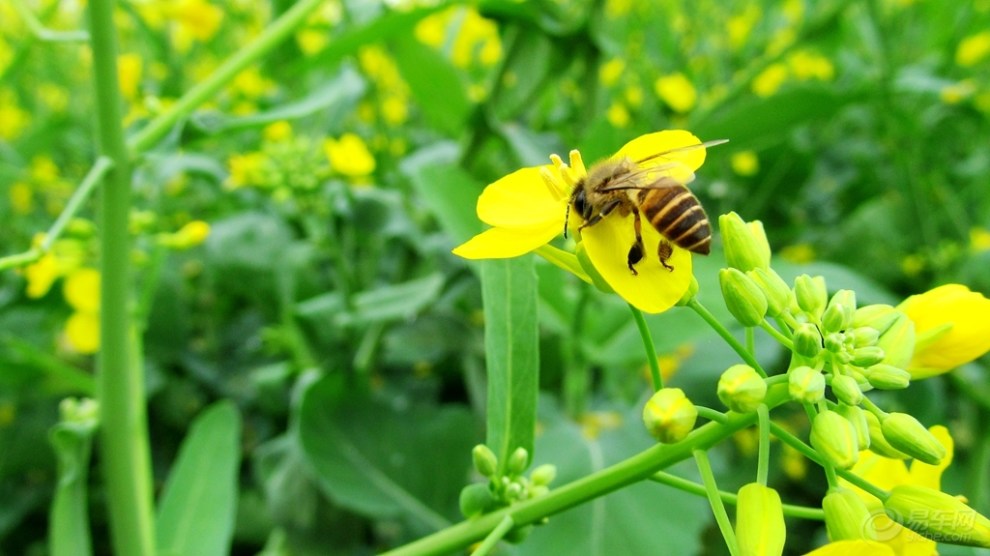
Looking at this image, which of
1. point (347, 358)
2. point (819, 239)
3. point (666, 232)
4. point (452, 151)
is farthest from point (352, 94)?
point (819, 239)

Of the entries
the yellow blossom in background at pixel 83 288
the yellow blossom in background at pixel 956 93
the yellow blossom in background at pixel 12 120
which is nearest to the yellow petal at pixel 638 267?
the yellow blossom in background at pixel 83 288

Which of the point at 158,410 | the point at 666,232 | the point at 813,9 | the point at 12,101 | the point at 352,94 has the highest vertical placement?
the point at 12,101

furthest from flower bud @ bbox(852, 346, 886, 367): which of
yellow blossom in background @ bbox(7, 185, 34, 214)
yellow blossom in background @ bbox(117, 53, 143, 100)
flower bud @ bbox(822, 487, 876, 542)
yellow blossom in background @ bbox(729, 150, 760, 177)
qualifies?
yellow blossom in background @ bbox(7, 185, 34, 214)

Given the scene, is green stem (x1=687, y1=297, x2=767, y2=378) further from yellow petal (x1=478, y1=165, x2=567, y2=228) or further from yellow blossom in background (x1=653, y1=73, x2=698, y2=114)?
yellow blossom in background (x1=653, y1=73, x2=698, y2=114)

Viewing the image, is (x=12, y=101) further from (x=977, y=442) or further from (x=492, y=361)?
(x=977, y=442)

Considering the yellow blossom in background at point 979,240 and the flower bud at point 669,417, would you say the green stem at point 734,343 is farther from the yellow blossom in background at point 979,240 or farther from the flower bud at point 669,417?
A: the yellow blossom in background at point 979,240
